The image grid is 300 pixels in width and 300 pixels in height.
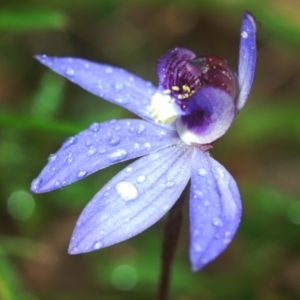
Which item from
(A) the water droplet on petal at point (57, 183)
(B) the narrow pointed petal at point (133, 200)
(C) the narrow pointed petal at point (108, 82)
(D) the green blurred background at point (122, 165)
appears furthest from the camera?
(D) the green blurred background at point (122, 165)

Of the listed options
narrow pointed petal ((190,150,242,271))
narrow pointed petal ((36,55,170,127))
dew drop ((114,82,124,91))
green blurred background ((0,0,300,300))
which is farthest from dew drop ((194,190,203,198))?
green blurred background ((0,0,300,300))

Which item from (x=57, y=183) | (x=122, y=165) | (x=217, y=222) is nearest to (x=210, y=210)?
(x=217, y=222)

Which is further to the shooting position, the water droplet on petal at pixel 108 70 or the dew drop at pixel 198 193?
the water droplet on petal at pixel 108 70

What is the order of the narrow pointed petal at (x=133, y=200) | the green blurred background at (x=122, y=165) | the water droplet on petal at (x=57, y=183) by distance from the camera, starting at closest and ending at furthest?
the narrow pointed petal at (x=133, y=200) < the water droplet on petal at (x=57, y=183) < the green blurred background at (x=122, y=165)

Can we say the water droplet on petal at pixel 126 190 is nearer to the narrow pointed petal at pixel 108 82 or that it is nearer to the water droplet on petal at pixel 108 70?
the narrow pointed petal at pixel 108 82

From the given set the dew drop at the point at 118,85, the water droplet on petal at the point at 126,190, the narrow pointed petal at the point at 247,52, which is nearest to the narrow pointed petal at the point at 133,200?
the water droplet on petal at the point at 126,190

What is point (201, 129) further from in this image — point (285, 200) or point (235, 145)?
point (235, 145)

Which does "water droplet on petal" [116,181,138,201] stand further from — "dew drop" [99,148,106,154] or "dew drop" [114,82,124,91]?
"dew drop" [114,82,124,91]
